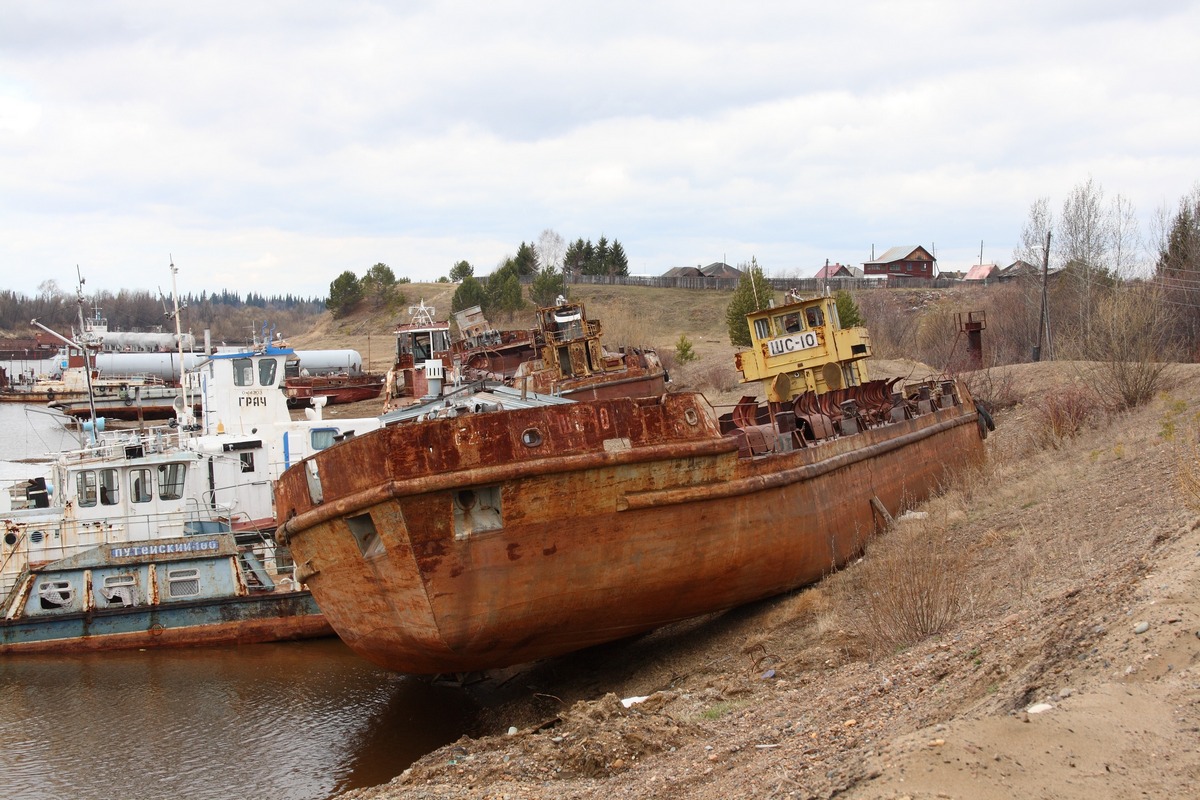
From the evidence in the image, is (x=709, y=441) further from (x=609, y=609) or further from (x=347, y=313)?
(x=347, y=313)

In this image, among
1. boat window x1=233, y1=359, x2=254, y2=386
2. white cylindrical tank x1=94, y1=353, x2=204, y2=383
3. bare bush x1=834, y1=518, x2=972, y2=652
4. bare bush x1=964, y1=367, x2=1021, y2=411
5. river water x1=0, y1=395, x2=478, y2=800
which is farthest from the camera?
white cylindrical tank x1=94, y1=353, x2=204, y2=383

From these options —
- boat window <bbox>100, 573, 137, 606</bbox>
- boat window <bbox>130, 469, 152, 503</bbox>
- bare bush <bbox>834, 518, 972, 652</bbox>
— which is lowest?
boat window <bbox>100, 573, 137, 606</bbox>

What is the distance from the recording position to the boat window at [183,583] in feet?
55.0

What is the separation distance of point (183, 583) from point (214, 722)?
13.9 ft

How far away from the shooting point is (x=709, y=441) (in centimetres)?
1143

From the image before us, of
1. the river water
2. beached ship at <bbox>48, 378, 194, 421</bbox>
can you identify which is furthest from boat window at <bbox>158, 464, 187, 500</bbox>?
beached ship at <bbox>48, 378, 194, 421</bbox>

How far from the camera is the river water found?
1110 cm

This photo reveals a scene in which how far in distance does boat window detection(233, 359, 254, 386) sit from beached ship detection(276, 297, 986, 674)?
749 centimetres

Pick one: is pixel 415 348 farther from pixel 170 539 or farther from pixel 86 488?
pixel 170 539

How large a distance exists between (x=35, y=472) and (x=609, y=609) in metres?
23.8

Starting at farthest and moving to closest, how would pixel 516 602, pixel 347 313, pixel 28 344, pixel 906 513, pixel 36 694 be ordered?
pixel 28 344, pixel 347 313, pixel 906 513, pixel 36 694, pixel 516 602

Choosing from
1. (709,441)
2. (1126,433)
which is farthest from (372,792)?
(1126,433)

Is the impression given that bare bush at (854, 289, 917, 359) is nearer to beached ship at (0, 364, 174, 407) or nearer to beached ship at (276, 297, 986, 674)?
beached ship at (276, 297, 986, 674)

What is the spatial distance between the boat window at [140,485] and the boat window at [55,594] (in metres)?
1.74
